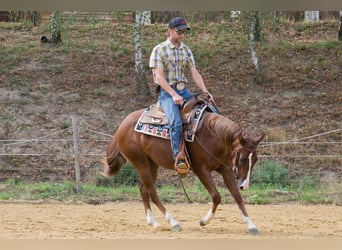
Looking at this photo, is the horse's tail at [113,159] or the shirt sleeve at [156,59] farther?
the horse's tail at [113,159]

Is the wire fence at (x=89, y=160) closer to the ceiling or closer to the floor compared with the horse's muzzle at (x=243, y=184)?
closer to the floor

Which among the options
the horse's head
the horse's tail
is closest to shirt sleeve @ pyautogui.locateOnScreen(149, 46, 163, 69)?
the horse's head

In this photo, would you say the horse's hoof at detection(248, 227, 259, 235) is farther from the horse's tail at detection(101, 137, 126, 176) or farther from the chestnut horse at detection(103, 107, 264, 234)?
the horse's tail at detection(101, 137, 126, 176)

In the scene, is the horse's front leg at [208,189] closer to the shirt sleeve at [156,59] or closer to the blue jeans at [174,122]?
the blue jeans at [174,122]

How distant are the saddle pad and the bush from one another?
4370 mm

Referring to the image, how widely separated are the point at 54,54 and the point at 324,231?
12985 mm

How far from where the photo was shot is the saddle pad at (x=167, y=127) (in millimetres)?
6344

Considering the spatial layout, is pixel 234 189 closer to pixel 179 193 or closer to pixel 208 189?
pixel 208 189

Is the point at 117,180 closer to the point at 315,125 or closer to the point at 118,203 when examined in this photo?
the point at 118,203

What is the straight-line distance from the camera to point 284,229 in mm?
6621

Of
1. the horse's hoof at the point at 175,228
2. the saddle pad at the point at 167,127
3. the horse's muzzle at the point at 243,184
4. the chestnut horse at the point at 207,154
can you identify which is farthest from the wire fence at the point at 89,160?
the horse's muzzle at the point at 243,184

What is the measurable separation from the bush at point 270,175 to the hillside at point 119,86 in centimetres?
118

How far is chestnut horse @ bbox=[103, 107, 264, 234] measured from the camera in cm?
587

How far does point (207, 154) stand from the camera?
249 inches
